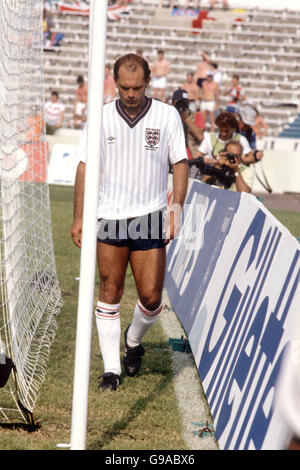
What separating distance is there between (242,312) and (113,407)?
3.32 feet

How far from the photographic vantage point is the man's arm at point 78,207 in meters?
4.88

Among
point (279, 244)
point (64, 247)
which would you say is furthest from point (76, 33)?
point (279, 244)

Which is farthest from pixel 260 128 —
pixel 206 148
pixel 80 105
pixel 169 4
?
pixel 206 148

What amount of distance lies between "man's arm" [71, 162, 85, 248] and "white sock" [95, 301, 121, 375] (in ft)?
2.16

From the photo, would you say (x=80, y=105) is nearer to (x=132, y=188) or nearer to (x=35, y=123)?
(x=35, y=123)

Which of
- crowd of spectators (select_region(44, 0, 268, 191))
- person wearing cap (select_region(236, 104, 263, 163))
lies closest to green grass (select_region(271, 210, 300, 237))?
crowd of spectators (select_region(44, 0, 268, 191))

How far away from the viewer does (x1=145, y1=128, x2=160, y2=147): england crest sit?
5.24 metres

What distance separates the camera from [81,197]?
16.7ft

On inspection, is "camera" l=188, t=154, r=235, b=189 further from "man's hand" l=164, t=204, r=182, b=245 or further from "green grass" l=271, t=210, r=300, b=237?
"green grass" l=271, t=210, r=300, b=237

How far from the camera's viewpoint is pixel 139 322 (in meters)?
5.72

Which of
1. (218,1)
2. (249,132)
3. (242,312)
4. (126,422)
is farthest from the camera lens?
(218,1)
